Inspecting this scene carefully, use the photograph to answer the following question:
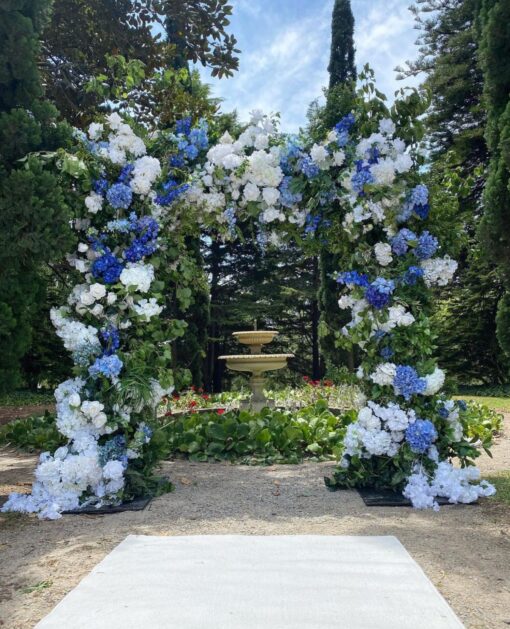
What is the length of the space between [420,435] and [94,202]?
2.55 m

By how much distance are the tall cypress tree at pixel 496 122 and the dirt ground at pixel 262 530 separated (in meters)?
3.05

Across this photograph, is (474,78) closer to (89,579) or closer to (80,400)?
(80,400)

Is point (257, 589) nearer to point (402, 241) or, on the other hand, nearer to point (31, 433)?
point (402, 241)

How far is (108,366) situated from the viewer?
347 cm

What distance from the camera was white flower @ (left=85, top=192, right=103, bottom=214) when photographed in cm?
363

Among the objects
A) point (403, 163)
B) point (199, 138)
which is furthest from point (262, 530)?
point (199, 138)

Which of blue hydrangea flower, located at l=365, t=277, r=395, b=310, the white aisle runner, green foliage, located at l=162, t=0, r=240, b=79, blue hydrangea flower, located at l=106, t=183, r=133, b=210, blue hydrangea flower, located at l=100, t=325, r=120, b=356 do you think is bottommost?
the white aisle runner

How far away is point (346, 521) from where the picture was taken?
3182 mm

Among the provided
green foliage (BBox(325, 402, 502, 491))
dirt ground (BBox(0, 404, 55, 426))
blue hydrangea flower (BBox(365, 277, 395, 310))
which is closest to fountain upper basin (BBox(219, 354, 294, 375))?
dirt ground (BBox(0, 404, 55, 426))

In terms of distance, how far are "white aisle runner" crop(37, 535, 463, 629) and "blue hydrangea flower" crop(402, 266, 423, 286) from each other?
5.29 feet

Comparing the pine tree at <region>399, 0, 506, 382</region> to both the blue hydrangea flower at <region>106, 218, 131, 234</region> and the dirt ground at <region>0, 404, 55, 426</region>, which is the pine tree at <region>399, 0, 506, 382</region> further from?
the blue hydrangea flower at <region>106, 218, 131, 234</region>

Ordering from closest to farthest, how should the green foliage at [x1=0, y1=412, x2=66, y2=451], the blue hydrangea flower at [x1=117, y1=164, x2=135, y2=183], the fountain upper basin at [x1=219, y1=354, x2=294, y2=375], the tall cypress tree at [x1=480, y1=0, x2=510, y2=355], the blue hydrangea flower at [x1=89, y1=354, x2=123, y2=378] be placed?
the blue hydrangea flower at [x1=89, y1=354, x2=123, y2=378], the blue hydrangea flower at [x1=117, y1=164, x2=135, y2=183], the tall cypress tree at [x1=480, y1=0, x2=510, y2=355], the green foliage at [x1=0, y1=412, x2=66, y2=451], the fountain upper basin at [x1=219, y1=354, x2=294, y2=375]

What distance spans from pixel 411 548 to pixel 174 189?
2.57 meters

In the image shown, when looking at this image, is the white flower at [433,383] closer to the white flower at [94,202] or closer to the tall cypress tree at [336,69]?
the white flower at [94,202]
